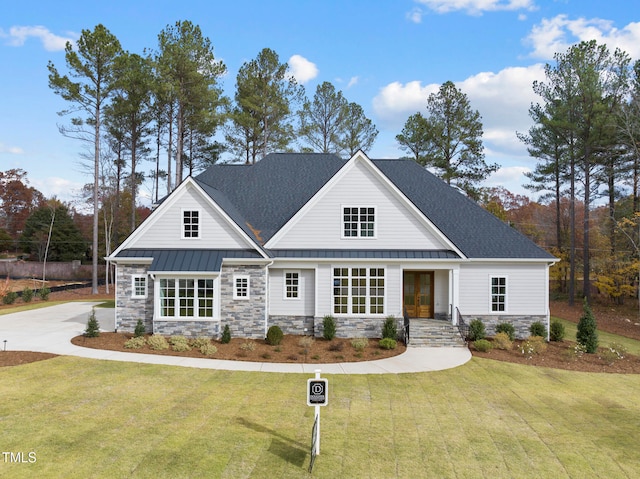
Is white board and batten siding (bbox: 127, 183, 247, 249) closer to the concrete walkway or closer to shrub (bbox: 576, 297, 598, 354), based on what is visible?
the concrete walkway

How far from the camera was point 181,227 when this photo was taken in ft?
62.5

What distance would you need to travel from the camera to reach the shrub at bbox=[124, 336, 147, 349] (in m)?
16.4

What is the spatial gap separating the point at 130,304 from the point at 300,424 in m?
12.0

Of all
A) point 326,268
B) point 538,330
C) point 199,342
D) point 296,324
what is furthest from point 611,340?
point 199,342

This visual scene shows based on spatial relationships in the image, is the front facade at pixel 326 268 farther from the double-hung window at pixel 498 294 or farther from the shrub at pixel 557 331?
the shrub at pixel 557 331

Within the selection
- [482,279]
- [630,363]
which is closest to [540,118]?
[482,279]

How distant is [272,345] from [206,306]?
3.31 metres

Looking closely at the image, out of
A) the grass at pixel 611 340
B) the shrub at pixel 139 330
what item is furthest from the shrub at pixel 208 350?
the grass at pixel 611 340

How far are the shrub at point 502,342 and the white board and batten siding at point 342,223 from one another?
4517mm

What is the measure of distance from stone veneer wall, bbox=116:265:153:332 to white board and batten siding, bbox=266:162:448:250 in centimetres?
575

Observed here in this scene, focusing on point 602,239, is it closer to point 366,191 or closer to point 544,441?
point 366,191

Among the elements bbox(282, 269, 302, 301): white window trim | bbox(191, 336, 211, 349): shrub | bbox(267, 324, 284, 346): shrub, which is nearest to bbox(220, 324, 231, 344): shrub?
bbox(191, 336, 211, 349): shrub

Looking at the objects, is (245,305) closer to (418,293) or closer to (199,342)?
(199,342)

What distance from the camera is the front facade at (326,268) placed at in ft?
60.1
